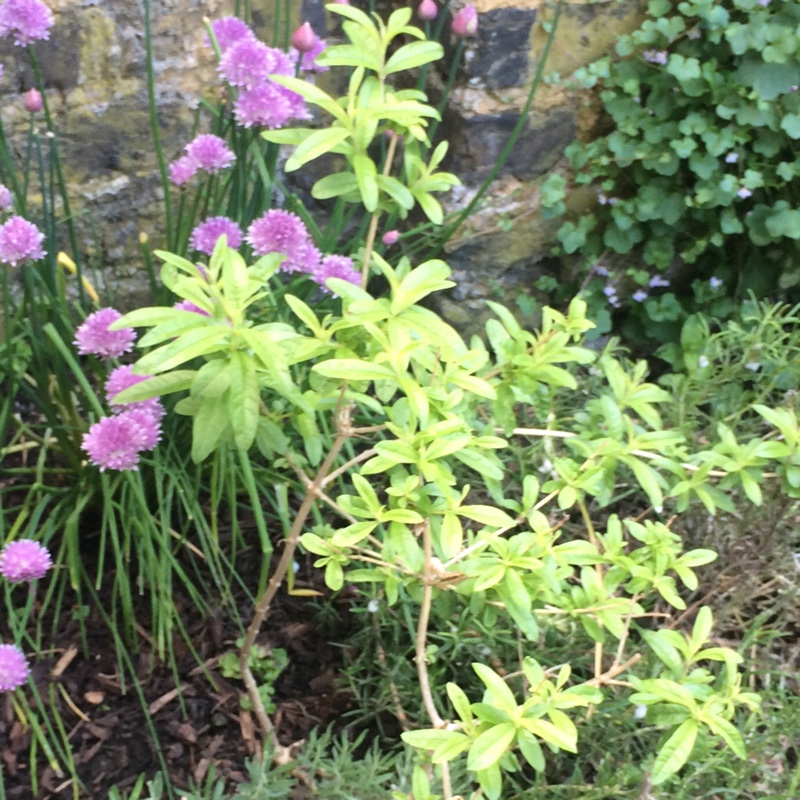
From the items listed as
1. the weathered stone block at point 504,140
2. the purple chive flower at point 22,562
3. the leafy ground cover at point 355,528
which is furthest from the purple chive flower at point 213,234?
the weathered stone block at point 504,140

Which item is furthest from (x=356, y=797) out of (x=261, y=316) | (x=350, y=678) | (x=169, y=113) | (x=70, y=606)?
(x=169, y=113)

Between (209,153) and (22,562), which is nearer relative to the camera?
(22,562)

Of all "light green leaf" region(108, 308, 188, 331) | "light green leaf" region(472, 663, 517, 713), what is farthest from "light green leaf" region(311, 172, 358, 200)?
"light green leaf" region(472, 663, 517, 713)

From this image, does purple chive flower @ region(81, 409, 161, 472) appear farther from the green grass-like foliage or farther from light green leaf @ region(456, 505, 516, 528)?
the green grass-like foliage

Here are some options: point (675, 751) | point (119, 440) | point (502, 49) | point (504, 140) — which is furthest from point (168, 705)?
point (502, 49)

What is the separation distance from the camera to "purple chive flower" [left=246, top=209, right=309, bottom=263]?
117cm

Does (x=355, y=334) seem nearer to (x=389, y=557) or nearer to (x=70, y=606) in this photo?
(x=389, y=557)

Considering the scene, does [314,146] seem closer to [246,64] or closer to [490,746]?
[246,64]

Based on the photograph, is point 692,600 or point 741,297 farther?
point 741,297

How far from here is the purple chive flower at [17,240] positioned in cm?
113

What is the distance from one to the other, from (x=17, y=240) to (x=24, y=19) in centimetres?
33

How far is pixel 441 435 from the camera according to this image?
0.88 metres

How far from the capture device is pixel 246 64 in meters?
1.12

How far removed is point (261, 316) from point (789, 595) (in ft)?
3.60
